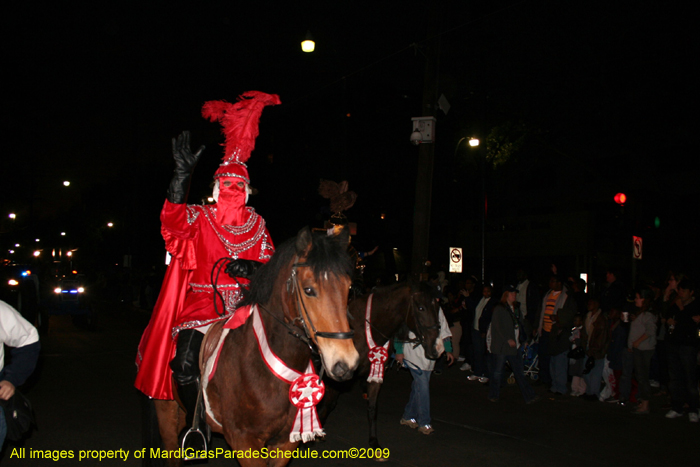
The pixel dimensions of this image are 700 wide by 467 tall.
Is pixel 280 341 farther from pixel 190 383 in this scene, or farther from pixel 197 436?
pixel 197 436

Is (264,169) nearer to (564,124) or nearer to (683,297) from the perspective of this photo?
(564,124)

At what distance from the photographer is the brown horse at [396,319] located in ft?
24.0


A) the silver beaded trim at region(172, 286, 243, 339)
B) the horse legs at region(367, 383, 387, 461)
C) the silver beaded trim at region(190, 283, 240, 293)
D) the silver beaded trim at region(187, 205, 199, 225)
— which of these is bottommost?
the horse legs at region(367, 383, 387, 461)

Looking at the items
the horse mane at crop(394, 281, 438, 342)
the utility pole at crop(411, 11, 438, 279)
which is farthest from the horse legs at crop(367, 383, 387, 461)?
the utility pole at crop(411, 11, 438, 279)

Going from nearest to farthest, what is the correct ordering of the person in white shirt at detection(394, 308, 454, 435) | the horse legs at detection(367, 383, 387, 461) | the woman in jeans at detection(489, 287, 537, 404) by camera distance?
the horse legs at detection(367, 383, 387, 461) → the person in white shirt at detection(394, 308, 454, 435) → the woman in jeans at detection(489, 287, 537, 404)

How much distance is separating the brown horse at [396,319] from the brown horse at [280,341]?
332 cm

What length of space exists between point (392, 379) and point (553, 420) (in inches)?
159

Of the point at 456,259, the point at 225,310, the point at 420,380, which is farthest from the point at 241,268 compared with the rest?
the point at 456,259

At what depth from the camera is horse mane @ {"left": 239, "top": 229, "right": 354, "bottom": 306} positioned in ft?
11.7

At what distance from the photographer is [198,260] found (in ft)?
15.7

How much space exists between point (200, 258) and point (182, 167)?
33.6 inches

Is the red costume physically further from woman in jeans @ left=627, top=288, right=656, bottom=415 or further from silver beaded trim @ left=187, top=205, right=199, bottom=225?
woman in jeans @ left=627, top=288, right=656, bottom=415

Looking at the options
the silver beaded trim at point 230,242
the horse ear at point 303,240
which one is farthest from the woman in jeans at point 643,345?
the horse ear at point 303,240

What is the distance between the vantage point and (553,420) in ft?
29.5
